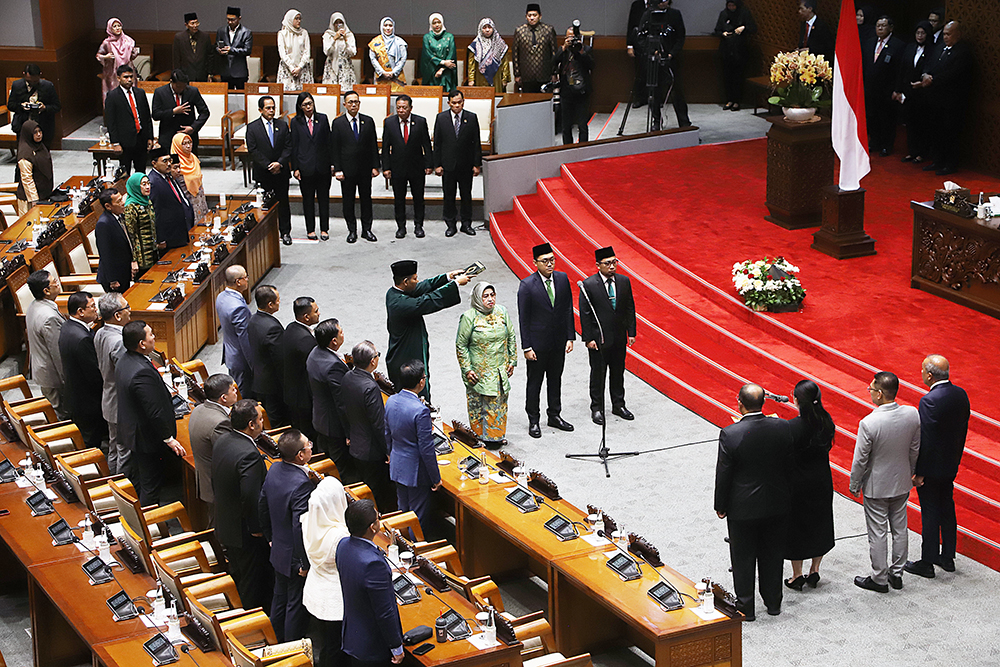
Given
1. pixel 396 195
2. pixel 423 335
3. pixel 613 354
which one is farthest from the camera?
pixel 396 195

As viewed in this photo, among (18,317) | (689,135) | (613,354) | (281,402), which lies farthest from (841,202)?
(18,317)

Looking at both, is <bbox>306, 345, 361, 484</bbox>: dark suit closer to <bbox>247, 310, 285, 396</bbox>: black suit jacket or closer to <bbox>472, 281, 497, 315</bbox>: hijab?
<bbox>247, 310, 285, 396</bbox>: black suit jacket

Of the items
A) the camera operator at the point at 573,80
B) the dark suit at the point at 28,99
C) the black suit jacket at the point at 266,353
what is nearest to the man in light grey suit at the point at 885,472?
the black suit jacket at the point at 266,353

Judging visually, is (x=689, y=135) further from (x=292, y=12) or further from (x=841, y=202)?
(x=292, y=12)

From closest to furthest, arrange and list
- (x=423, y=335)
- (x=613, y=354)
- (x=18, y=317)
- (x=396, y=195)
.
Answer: (x=423, y=335) < (x=613, y=354) < (x=18, y=317) < (x=396, y=195)

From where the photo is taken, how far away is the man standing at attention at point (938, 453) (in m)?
7.35

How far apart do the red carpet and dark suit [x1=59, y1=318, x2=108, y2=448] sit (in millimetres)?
4407

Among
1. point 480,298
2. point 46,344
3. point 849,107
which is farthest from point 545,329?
point 849,107

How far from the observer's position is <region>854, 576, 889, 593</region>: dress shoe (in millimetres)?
7484

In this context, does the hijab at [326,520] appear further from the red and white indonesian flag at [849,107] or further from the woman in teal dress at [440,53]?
the woman in teal dress at [440,53]

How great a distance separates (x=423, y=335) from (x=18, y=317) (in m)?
4.30

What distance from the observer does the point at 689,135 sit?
15.4 metres

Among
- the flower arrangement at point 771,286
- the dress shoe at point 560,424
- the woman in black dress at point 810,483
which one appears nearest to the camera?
the woman in black dress at point 810,483

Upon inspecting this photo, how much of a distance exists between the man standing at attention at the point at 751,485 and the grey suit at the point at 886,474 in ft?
1.99
